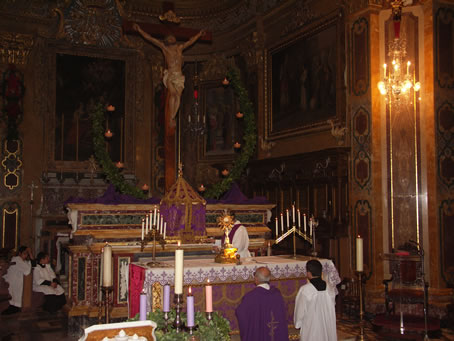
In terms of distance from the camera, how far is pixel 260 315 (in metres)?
5.78

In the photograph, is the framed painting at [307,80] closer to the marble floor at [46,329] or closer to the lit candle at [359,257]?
the marble floor at [46,329]

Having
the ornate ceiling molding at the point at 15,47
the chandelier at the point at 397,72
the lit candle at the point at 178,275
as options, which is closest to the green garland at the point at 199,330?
the lit candle at the point at 178,275

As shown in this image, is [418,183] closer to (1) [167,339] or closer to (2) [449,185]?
(2) [449,185]

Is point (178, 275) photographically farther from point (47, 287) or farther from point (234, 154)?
point (234, 154)

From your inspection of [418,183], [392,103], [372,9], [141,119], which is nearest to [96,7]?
[141,119]

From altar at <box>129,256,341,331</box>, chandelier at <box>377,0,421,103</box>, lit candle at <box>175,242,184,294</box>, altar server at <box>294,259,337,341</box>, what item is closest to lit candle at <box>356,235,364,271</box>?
altar server at <box>294,259,337,341</box>

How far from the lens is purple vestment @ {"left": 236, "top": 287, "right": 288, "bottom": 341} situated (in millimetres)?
5762

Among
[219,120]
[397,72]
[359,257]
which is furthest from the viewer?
[219,120]

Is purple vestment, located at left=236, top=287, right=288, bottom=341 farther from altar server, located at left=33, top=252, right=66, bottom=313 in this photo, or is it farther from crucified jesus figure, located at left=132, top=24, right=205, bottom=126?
crucified jesus figure, located at left=132, top=24, right=205, bottom=126

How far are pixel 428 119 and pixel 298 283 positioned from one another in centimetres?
488

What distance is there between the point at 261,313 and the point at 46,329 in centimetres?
530

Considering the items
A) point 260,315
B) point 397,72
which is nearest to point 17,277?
point 260,315

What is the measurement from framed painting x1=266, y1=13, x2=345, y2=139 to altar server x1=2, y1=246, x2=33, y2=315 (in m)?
7.91

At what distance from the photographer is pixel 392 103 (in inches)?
452
